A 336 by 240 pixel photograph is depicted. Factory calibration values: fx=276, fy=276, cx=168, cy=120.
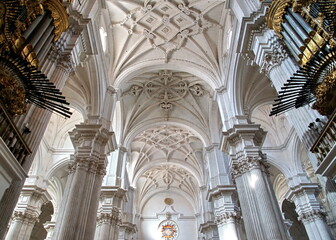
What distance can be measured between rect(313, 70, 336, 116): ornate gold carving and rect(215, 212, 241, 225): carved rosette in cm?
973

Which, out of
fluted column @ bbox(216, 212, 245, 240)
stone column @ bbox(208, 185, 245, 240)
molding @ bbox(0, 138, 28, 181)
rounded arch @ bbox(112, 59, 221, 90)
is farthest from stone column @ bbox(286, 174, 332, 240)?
molding @ bbox(0, 138, 28, 181)

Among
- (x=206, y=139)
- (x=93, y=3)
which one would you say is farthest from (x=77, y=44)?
(x=206, y=139)

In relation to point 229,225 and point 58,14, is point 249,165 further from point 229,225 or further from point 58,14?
point 58,14

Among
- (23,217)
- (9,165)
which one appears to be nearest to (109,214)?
(23,217)

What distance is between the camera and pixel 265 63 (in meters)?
7.81

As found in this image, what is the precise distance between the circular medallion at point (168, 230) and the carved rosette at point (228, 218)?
542 inches

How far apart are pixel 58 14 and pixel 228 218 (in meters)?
11.7

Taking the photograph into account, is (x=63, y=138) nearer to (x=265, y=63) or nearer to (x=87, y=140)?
(x=87, y=140)

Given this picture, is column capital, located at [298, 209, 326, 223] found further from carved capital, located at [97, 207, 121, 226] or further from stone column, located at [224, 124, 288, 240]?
carved capital, located at [97, 207, 121, 226]

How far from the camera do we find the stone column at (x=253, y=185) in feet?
29.4

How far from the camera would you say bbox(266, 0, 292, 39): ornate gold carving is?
6379 millimetres

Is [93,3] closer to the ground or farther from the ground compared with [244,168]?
Result: farther from the ground

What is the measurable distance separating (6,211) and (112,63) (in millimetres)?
10879

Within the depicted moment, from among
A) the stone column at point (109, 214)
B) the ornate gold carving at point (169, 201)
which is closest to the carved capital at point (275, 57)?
the stone column at point (109, 214)
